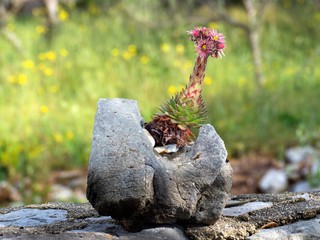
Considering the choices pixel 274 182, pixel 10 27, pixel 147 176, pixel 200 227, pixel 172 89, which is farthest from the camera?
pixel 10 27

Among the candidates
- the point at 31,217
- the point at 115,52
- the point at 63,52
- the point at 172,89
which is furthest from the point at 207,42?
the point at 115,52

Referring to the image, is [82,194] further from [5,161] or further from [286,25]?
[286,25]

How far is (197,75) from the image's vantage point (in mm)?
3164

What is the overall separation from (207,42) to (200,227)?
0.78 m

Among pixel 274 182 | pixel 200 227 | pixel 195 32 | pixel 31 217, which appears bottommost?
pixel 274 182

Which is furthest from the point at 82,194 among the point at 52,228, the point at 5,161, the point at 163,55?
the point at 52,228

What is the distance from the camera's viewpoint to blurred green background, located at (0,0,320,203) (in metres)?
7.60

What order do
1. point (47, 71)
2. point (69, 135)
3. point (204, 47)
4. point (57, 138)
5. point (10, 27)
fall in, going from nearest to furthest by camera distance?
point (204, 47), point (57, 138), point (69, 135), point (47, 71), point (10, 27)

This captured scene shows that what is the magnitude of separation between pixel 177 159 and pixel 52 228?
60 cm

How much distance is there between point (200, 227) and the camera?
3.05 meters

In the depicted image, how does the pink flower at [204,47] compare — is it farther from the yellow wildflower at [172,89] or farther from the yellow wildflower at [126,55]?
the yellow wildflower at [126,55]

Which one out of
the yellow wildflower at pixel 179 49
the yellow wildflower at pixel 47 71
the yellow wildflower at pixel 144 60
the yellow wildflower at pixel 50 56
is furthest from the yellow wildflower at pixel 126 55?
the yellow wildflower at pixel 47 71

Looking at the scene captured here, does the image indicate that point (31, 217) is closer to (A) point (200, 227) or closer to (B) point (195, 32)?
(A) point (200, 227)

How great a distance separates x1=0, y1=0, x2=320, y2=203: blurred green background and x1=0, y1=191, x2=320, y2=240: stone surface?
284 cm
